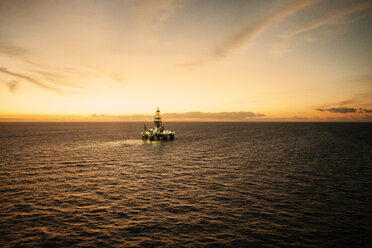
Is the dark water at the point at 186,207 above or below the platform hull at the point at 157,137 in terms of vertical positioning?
below

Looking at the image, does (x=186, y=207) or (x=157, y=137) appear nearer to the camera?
(x=186, y=207)

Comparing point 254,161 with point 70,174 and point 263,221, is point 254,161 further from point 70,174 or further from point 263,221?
point 70,174

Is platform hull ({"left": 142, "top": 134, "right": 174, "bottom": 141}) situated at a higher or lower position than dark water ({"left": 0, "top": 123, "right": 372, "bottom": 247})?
higher

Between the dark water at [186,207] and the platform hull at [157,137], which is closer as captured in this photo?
the dark water at [186,207]

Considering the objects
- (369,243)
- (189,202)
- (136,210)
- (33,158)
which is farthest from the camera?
(33,158)

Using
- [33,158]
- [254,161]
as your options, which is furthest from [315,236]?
[33,158]

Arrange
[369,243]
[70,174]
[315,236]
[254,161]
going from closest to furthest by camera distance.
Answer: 1. [369,243]
2. [315,236]
3. [70,174]
4. [254,161]

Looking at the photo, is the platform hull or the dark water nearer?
the dark water

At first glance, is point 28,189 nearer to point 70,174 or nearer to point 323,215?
point 70,174

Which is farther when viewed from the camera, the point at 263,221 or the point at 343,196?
the point at 343,196

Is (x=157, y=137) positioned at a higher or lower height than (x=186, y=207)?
higher
